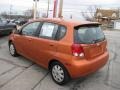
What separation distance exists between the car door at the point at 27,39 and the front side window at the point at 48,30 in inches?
13.7

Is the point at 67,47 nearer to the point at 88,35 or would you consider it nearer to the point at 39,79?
the point at 88,35

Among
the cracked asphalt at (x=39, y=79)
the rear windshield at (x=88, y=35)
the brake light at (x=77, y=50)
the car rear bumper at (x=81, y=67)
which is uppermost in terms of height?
the rear windshield at (x=88, y=35)

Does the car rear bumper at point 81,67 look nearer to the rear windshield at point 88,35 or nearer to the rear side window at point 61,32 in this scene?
the rear windshield at point 88,35

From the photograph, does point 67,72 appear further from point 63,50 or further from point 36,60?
point 36,60

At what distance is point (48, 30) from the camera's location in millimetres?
5352

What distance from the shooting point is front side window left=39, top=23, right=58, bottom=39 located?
16.9ft

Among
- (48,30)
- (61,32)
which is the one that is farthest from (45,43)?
(61,32)

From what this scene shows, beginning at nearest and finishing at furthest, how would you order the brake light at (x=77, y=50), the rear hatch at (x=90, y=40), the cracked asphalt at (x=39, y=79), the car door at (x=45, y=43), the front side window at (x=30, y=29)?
the brake light at (x=77, y=50)
the rear hatch at (x=90, y=40)
the cracked asphalt at (x=39, y=79)
the car door at (x=45, y=43)
the front side window at (x=30, y=29)


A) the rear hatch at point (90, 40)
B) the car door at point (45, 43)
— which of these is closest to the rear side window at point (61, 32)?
the car door at point (45, 43)

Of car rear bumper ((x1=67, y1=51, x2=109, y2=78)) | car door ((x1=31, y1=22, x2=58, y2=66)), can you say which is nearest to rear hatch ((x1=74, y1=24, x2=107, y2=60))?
car rear bumper ((x1=67, y1=51, x2=109, y2=78))

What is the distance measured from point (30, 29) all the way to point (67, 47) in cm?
193

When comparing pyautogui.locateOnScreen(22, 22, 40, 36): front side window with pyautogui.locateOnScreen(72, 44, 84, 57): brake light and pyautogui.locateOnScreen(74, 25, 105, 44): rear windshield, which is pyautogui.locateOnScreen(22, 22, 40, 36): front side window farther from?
pyautogui.locateOnScreen(72, 44, 84, 57): brake light

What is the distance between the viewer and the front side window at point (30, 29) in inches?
233

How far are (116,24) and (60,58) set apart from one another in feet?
114
